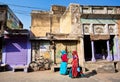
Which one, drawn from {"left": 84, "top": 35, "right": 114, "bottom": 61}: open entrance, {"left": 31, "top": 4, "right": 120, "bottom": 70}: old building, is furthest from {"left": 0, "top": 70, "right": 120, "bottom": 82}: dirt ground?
{"left": 84, "top": 35, "right": 114, "bottom": 61}: open entrance

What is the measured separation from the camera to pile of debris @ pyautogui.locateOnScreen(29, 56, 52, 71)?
578 inches

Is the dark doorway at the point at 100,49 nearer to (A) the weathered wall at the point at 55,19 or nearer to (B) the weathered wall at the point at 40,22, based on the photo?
(A) the weathered wall at the point at 55,19

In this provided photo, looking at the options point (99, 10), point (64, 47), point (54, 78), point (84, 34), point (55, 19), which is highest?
point (55, 19)

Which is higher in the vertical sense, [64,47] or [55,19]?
[55,19]

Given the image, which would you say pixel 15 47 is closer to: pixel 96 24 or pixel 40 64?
pixel 40 64

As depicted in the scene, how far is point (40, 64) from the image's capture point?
1502cm

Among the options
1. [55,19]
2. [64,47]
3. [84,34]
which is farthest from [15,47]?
[55,19]

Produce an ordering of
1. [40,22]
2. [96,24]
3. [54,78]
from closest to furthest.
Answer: [54,78] → [96,24] → [40,22]

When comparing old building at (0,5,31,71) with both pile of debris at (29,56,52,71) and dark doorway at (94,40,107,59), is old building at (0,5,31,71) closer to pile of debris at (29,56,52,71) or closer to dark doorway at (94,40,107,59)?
pile of debris at (29,56,52,71)

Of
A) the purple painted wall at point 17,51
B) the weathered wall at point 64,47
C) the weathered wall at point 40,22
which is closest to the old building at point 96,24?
the weathered wall at point 64,47

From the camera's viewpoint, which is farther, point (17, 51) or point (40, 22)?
point (40, 22)

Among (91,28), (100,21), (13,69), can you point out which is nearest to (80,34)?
(91,28)

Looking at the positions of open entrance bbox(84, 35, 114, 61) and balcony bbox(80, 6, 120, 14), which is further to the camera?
open entrance bbox(84, 35, 114, 61)

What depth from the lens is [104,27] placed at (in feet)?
52.9
